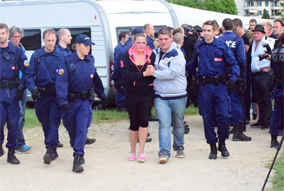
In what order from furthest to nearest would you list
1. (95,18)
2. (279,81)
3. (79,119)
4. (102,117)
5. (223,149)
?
(95,18), (102,117), (279,81), (223,149), (79,119)

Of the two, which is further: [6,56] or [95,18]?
[95,18]

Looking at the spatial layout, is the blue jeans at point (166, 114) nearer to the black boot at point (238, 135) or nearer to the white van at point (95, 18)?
the black boot at point (238, 135)

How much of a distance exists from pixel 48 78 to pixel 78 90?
0.59m

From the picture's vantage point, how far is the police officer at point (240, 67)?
8.79 metres

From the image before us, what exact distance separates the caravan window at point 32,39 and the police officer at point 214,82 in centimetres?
730

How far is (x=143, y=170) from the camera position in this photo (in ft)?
23.0

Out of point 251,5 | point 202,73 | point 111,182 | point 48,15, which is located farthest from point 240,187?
point 251,5

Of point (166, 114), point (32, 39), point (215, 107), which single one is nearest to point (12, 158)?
point (166, 114)

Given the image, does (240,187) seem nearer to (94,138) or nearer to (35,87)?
(35,87)

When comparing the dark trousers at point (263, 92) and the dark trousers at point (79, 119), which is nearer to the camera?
the dark trousers at point (79, 119)

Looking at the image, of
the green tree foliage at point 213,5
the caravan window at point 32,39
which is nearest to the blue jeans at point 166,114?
the caravan window at point 32,39

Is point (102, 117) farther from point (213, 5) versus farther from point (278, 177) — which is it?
point (213, 5)

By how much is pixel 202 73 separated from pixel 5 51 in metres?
2.76

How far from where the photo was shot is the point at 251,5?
143 m
